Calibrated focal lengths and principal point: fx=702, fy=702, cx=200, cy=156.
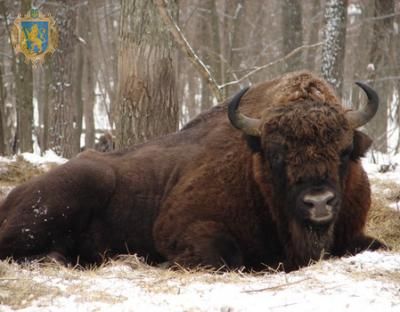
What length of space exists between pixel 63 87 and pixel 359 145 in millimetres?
11118

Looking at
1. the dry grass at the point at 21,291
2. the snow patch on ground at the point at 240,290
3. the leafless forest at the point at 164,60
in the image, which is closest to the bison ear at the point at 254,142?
the snow patch on ground at the point at 240,290

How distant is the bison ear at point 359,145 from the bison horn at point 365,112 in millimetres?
135

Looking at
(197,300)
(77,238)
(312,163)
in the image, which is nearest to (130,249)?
(77,238)

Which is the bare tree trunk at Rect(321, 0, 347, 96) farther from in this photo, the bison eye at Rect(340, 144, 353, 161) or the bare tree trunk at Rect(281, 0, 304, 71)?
the bison eye at Rect(340, 144, 353, 161)

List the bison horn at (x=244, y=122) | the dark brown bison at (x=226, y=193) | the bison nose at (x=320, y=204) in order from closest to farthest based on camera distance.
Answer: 1. the bison nose at (x=320, y=204)
2. the dark brown bison at (x=226, y=193)
3. the bison horn at (x=244, y=122)

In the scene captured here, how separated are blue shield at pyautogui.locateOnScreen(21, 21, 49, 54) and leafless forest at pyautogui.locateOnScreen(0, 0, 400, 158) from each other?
563 mm

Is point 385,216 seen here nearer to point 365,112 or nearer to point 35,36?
point 365,112

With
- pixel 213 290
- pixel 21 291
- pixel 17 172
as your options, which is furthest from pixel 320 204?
pixel 17 172

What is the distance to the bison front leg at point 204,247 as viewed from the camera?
19.1 feet

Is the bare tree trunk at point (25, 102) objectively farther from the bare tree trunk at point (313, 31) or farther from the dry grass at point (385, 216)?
the bare tree trunk at point (313, 31)

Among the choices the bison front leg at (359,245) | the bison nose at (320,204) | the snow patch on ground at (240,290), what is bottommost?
the bison front leg at (359,245)

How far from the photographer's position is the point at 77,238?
6734 mm

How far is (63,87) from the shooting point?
635 inches

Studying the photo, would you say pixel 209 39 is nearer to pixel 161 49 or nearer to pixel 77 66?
pixel 77 66
